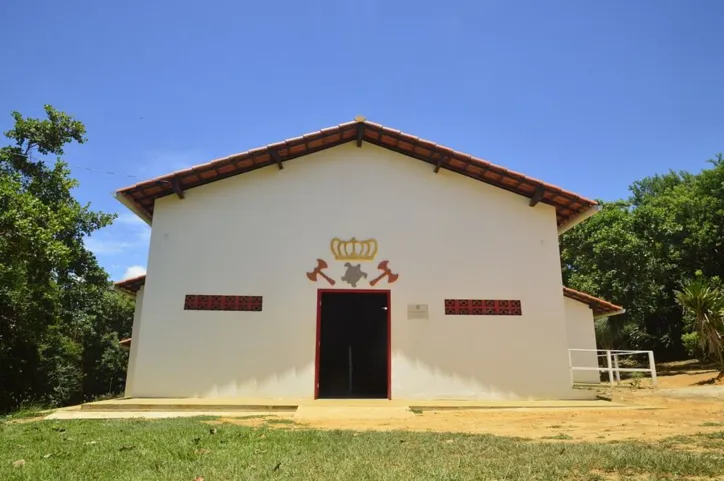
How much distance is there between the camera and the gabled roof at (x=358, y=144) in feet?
39.6

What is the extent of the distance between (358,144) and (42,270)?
894 centimetres

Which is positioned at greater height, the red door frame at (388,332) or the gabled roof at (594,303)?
the gabled roof at (594,303)

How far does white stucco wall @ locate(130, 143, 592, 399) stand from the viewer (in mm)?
11594

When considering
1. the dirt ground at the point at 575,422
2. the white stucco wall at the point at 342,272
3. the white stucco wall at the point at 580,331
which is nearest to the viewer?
the dirt ground at the point at 575,422

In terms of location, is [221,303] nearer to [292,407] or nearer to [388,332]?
[292,407]

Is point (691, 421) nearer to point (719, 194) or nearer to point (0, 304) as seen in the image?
point (0, 304)

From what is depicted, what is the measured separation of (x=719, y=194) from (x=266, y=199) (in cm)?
2632

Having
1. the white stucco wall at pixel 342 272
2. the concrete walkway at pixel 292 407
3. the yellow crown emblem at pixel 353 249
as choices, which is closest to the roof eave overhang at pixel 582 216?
the white stucco wall at pixel 342 272

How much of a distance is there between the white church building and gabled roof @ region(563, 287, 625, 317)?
481 cm

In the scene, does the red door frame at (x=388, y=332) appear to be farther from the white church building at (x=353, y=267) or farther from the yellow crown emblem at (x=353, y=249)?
the yellow crown emblem at (x=353, y=249)

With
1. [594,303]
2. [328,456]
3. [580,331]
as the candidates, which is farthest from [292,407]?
[594,303]

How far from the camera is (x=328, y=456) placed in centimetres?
532

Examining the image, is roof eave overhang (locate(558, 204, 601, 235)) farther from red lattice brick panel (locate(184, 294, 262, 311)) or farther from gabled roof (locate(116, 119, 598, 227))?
red lattice brick panel (locate(184, 294, 262, 311))

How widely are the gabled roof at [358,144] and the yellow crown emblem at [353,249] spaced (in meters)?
2.43
